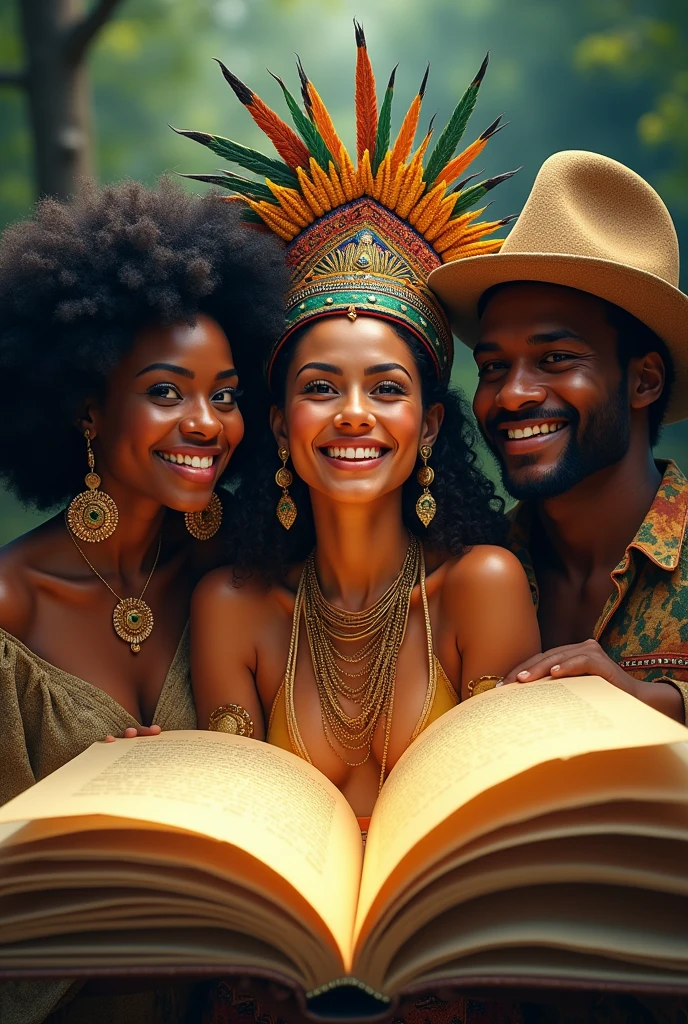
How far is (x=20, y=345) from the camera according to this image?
7.77 feet

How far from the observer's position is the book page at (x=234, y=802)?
145 centimetres

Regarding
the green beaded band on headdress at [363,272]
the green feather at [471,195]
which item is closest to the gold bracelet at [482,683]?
the green beaded band on headdress at [363,272]

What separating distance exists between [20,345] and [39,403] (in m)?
0.16

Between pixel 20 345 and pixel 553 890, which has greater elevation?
pixel 20 345

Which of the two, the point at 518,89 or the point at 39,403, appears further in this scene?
the point at 518,89

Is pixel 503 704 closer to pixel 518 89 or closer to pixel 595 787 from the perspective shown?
pixel 595 787

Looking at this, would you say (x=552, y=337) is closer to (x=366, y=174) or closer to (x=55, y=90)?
(x=366, y=174)

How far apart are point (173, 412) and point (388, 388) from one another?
0.49 m

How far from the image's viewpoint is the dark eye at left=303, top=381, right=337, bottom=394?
7.81 ft

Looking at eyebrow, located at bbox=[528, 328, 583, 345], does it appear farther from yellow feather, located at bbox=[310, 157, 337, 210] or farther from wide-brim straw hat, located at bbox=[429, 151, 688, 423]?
yellow feather, located at bbox=[310, 157, 337, 210]

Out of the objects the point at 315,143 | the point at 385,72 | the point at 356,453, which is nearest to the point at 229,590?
the point at 356,453

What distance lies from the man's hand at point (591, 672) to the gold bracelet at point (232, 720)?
0.58 metres

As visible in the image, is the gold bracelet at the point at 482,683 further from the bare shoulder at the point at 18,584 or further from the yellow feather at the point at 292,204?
the yellow feather at the point at 292,204

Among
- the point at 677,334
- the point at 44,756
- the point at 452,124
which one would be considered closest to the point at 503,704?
the point at 44,756
